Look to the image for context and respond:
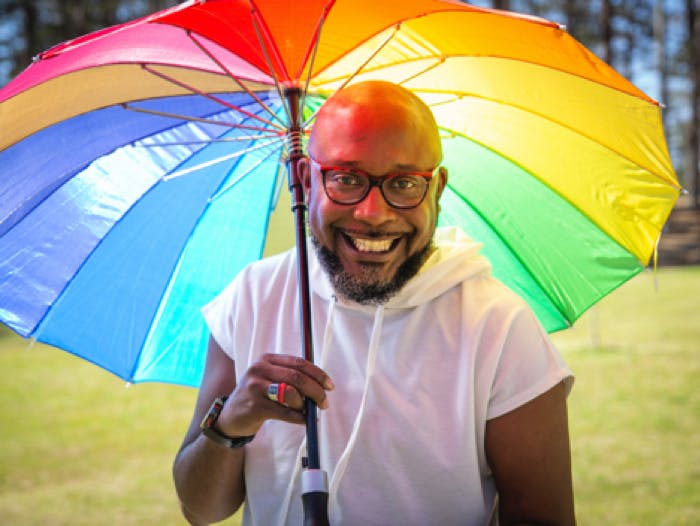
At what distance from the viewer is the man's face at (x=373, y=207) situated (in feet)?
6.82

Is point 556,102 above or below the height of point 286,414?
above

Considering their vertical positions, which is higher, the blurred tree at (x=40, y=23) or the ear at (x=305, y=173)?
the blurred tree at (x=40, y=23)

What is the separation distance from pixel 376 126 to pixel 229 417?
899 mm

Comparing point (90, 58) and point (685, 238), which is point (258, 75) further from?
point (685, 238)

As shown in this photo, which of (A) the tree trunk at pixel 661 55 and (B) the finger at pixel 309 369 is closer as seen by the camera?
(B) the finger at pixel 309 369

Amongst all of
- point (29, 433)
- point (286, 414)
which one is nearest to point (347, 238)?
point (286, 414)

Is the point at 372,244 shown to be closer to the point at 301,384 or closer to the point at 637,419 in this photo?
the point at 301,384

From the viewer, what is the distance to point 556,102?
2.44m

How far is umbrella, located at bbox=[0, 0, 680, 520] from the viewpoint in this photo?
2146 mm

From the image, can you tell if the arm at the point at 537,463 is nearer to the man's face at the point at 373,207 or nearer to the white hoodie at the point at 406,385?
the white hoodie at the point at 406,385

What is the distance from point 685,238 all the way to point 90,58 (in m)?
27.4

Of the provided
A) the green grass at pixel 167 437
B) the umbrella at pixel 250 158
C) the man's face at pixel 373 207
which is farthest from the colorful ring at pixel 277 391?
the green grass at pixel 167 437

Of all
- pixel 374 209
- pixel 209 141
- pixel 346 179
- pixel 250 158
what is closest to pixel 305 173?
pixel 346 179

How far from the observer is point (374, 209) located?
6.76 ft
